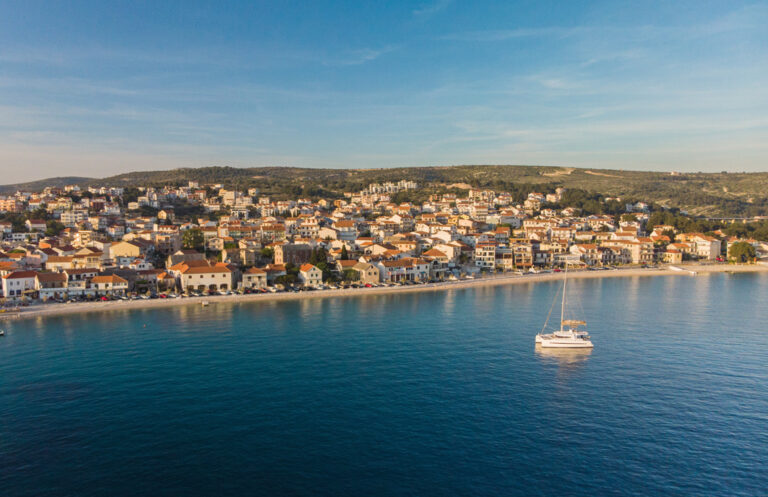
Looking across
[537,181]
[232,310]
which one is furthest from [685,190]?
[232,310]

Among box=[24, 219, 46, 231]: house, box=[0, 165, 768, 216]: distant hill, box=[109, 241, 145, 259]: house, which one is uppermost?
box=[0, 165, 768, 216]: distant hill

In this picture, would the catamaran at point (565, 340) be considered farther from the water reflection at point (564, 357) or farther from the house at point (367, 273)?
the house at point (367, 273)

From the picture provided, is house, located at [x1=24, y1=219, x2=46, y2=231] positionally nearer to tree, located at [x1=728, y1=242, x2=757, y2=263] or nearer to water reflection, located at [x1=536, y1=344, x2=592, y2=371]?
water reflection, located at [x1=536, y1=344, x2=592, y2=371]

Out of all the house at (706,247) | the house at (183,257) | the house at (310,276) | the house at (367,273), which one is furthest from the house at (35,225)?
the house at (706,247)

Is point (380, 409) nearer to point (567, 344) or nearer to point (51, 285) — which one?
point (567, 344)

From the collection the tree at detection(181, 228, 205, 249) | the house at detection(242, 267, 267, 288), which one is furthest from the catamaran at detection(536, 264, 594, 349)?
the tree at detection(181, 228, 205, 249)

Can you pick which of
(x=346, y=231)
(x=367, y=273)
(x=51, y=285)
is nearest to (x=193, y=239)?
(x=346, y=231)
